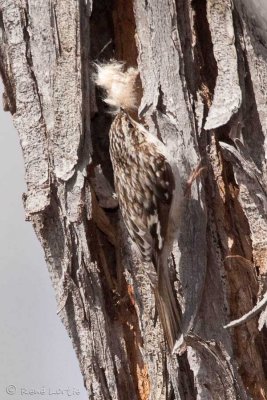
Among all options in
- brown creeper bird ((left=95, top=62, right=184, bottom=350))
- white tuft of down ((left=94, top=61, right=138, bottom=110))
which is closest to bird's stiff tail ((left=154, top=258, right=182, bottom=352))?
brown creeper bird ((left=95, top=62, right=184, bottom=350))

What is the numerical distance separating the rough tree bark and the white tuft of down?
0.03 meters

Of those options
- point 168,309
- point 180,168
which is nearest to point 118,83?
point 180,168

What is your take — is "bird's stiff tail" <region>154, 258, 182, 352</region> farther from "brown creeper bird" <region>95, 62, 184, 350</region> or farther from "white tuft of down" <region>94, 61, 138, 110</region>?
"white tuft of down" <region>94, 61, 138, 110</region>

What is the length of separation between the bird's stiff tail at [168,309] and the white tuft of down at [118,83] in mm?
481

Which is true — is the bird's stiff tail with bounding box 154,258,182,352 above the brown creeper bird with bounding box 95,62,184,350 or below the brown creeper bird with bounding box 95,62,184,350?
below

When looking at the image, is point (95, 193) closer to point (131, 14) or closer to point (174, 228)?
point (174, 228)

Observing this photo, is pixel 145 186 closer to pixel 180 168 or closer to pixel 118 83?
pixel 180 168

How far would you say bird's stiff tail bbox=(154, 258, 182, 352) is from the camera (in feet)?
8.55

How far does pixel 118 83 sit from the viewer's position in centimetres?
266

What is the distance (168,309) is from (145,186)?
0.39 meters

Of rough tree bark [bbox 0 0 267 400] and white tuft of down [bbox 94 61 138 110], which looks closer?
rough tree bark [bbox 0 0 267 400]

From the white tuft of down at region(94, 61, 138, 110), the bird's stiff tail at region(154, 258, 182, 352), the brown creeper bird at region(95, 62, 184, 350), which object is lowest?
the bird's stiff tail at region(154, 258, 182, 352)

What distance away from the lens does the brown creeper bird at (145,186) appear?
263cm

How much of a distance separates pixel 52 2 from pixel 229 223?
2.47 ft
